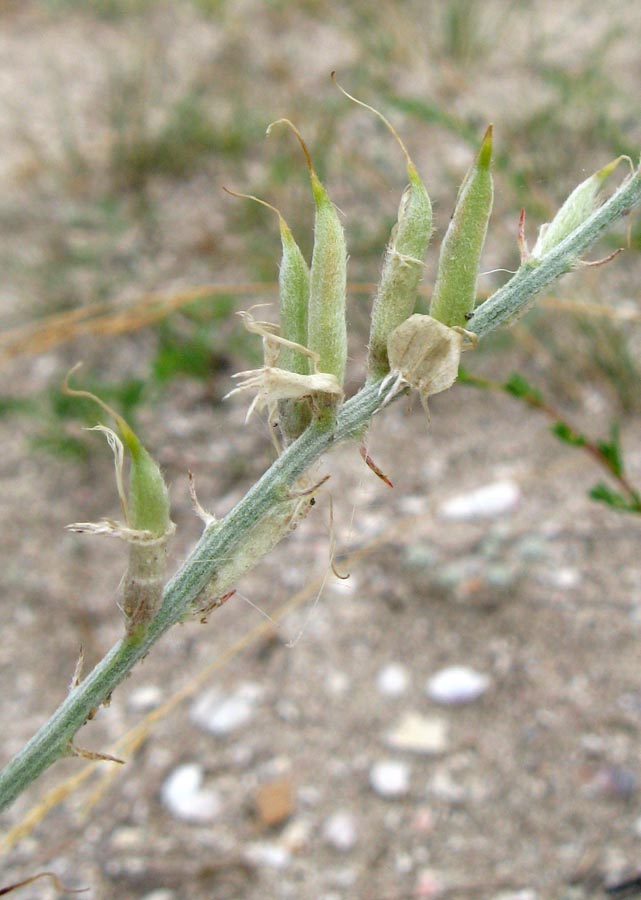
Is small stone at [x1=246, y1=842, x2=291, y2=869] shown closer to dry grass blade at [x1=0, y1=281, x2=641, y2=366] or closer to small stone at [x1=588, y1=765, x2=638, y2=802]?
small stone at [x1=588, y1=765, x2=638, y2=802]

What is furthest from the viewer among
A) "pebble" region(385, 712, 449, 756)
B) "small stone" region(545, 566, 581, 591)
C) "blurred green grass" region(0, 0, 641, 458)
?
"blurred green grass" region(0, 0, 641, 458)

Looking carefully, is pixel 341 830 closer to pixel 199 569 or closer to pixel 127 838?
pixel 127 838

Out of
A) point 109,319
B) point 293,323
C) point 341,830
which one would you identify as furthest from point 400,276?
point 109,319

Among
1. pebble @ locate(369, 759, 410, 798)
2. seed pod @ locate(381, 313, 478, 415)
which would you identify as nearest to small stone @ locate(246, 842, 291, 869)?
pebble @ locate(369, 759, 410, 798)

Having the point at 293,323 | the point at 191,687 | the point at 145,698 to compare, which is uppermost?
the point at 293,323

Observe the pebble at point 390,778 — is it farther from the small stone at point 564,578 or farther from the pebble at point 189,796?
the small stone at point 564,578

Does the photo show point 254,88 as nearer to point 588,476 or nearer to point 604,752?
point 588,476
